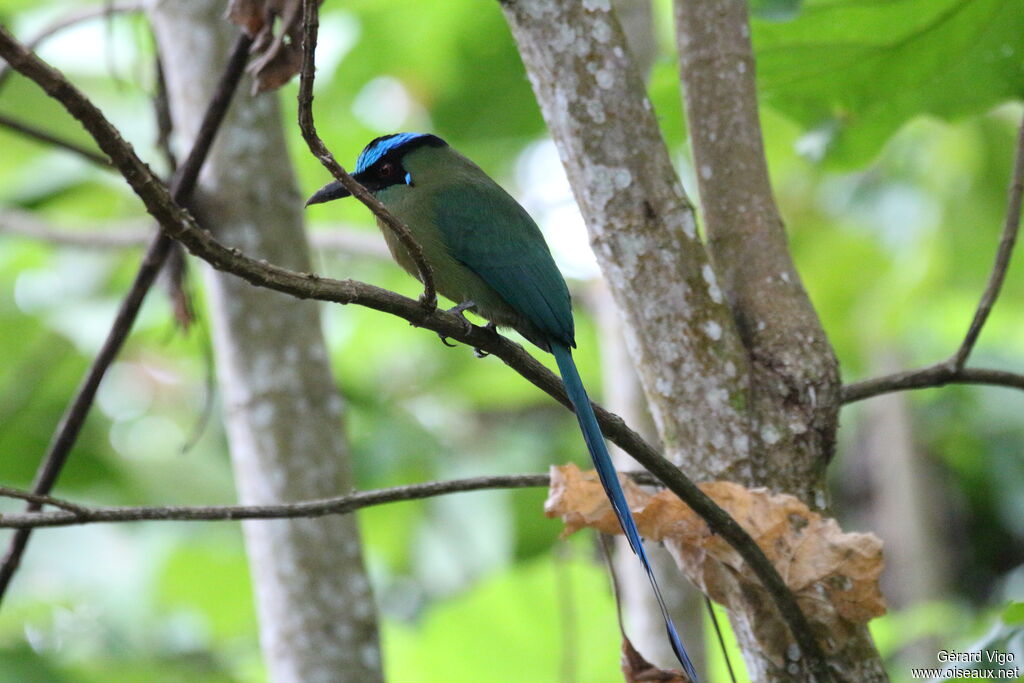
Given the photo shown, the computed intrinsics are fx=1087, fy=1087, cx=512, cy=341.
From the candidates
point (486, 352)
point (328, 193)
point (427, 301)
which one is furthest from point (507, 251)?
point (427, 301)

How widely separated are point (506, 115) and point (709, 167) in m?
1.99

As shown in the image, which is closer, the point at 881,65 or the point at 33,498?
the point at 33,498

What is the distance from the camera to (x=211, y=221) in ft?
8.36

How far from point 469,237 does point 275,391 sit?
25.5 inches

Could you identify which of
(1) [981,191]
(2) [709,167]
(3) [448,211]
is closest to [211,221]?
(3) [448,211]

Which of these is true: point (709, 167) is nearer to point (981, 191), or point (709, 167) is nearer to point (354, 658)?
point (354, 658)

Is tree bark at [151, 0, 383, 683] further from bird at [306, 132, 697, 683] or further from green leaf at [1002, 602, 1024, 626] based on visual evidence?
green leaf at [1002, 602, 1024, 626]

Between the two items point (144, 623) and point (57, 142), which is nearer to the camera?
point (57, 142)

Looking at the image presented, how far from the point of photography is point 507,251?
2152 mm

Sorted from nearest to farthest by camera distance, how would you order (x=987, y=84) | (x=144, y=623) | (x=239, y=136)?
(x=987, y=84), (x=239, y=136), (x=144, y=623)

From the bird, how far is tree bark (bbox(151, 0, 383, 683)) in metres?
0.38

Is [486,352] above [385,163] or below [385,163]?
below

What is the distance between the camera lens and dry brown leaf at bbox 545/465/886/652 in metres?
1.59

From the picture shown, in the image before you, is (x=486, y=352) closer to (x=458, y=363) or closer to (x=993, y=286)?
(x=993, y=286)
